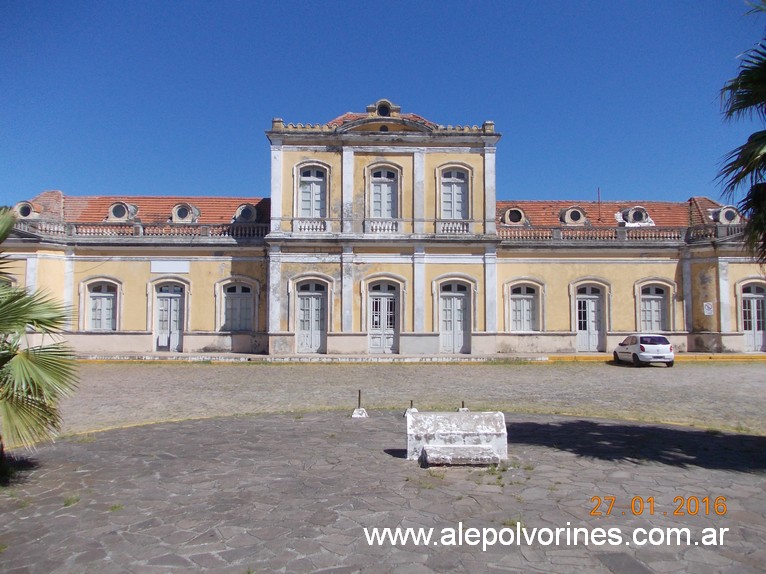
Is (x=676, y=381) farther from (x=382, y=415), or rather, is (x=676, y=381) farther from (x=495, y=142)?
(x=495, y=142)

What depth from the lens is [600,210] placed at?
78.6 feet

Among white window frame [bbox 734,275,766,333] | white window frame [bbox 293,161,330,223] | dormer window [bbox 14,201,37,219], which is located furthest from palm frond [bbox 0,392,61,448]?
white window frame [bbox 734,275,766,333]

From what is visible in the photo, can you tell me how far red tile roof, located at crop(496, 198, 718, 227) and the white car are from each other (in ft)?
21.0

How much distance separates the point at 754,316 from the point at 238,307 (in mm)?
19521

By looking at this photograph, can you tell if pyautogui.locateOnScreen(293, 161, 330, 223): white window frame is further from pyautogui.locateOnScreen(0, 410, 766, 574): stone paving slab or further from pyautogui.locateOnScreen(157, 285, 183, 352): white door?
pyautogui.locateOnScreen(0, 410, 766, 574): stone paving slab

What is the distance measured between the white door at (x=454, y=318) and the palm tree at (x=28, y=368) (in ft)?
51.9

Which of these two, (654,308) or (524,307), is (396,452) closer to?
(524,307)

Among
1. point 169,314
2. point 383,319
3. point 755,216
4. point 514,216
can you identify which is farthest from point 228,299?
point 755,216

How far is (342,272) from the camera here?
19.7 meters

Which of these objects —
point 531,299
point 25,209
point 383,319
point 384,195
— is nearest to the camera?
point 383,319

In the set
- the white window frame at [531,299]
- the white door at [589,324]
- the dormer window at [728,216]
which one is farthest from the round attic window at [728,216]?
the white window frame at [531,299]

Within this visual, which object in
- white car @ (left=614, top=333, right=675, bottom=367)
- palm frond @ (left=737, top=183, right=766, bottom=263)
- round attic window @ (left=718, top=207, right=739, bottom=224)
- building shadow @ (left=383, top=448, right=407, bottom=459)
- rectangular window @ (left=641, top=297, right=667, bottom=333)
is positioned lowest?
building shadow @ (left=383, top=448, right=407, bottom=459)

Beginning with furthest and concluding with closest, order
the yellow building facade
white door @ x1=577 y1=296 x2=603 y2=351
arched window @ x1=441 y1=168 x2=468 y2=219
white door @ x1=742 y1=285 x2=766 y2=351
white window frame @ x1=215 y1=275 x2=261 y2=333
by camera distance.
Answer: white door @ x1=577 y1=296 x2=603 y2=351 → white window frame @ x1=215 y1=275 x2=261 y2=333 → white door @ x1=742 y1=285 x2=766 y2=351 → arched window @ x1=441 y1=168 x2=468 y2=219 → the yellow building facade

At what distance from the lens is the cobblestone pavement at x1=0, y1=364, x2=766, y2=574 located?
3541 millimetres
